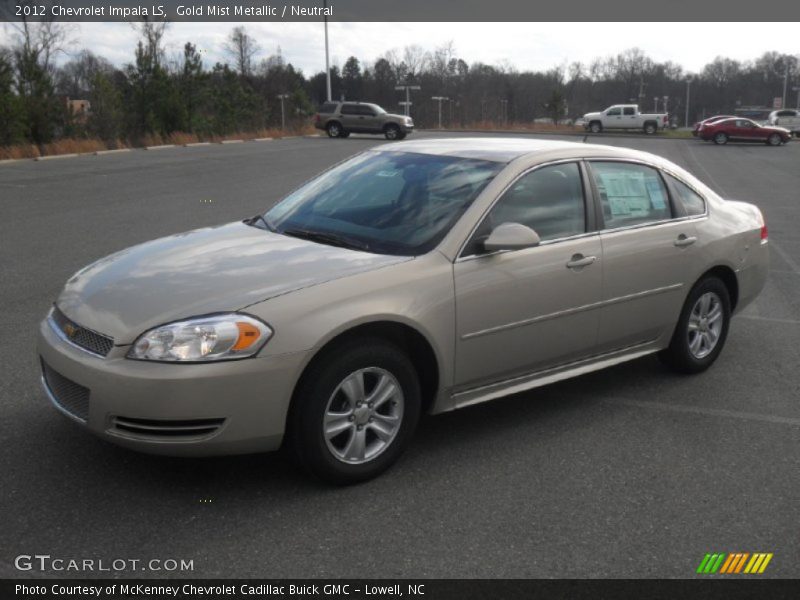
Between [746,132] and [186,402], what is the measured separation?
4647 centimetres

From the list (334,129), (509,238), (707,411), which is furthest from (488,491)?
(334,129)

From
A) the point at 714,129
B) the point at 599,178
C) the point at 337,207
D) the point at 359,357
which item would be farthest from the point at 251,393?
the point at 714,129

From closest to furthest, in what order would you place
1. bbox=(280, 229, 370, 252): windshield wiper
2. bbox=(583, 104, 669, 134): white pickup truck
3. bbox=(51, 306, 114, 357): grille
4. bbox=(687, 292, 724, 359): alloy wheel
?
bbox=(51, 306, 114, 357): grille < bbox=(280, 229, 370, 252): windshield wiper < bbox=(687, 292, 724, 359): alloy wheel < bbox=(583, 104, 669, 134): white pickup truck

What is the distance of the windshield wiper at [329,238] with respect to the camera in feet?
15.1

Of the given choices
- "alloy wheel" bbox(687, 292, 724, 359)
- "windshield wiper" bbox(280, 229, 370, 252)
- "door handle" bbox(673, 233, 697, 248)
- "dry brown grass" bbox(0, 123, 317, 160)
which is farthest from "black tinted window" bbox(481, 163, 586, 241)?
"dry brown grass" bbox(0, 123, 317, 160)

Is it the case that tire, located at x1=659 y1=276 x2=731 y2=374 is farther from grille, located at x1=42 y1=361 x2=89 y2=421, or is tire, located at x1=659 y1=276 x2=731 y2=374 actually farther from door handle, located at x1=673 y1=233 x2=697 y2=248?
grille, located at x1=42 y1=361 x2=89 y2=421

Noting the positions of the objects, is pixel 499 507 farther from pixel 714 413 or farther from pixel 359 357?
pixel 714 413

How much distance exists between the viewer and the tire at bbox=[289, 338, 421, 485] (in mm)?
3908

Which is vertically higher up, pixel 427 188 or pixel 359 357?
pixel 427 188

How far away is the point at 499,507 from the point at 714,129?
4560 centimetres

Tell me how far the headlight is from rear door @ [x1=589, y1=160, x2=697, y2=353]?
232 centimetres

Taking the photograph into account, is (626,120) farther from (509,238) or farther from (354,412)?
(354,412)

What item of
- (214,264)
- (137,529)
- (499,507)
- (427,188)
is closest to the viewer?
(137,529)

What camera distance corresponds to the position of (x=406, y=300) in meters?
4.20
